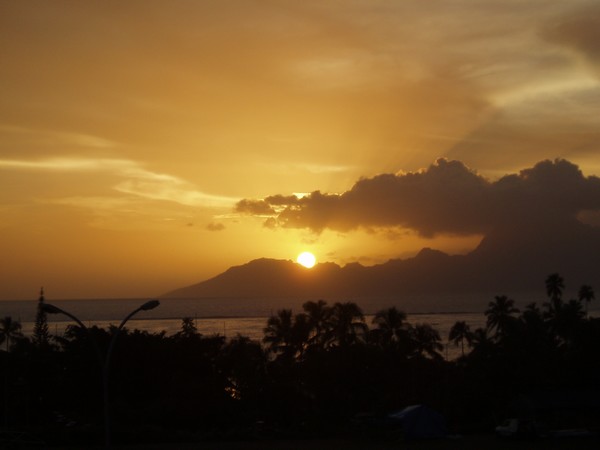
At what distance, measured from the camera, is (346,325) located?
53406mm

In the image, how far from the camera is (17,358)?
1981 inches

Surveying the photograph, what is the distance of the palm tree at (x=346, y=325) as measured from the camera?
173ft

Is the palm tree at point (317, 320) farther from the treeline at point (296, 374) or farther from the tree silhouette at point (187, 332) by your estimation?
the tree silhouette at point (187, 332)

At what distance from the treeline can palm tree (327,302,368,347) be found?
0.27 feet

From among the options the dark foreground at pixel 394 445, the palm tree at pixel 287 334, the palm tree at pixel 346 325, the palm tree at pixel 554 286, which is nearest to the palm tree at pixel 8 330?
the palm tree at pixel 287 334

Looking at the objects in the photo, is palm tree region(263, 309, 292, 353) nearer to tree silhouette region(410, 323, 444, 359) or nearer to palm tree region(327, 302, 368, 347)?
palm tree region(327, 302, 368, 347)

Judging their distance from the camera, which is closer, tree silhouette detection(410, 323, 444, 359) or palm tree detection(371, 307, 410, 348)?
tree silhouette detection(410, 323, 444, 359)

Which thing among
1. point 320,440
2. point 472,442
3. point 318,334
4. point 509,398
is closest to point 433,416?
point 472,442

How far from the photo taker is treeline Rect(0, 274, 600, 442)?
136 feet

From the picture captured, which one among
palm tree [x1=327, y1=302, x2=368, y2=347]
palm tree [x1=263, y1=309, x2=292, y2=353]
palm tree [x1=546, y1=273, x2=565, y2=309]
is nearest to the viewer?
palm tree [x1=263, y1=309, x2=292, y2=353]

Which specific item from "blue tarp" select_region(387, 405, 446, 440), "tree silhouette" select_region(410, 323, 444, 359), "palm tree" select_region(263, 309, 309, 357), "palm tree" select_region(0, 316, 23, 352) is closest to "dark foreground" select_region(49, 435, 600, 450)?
"blue tarp" select_region(387, 405, 446, 440)

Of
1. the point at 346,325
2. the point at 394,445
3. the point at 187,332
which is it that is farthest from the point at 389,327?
the point at 394,445

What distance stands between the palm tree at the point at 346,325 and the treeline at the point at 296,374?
8 centimetres

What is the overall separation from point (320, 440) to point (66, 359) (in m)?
24.0
